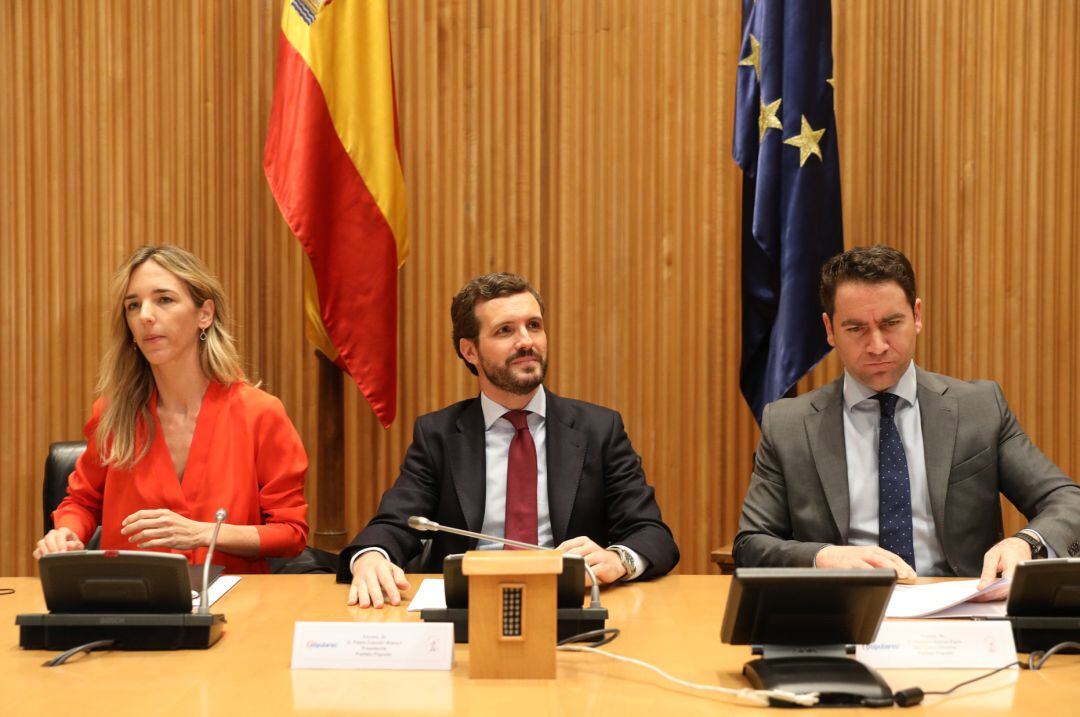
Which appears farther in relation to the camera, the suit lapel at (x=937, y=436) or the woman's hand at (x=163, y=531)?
the suit lapel at (x=937, y=436)

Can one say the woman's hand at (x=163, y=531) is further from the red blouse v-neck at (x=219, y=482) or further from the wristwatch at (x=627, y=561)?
the wristwatch at (x=627, y=561)

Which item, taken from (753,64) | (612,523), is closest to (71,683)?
(612,523)

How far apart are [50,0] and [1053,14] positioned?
12.2 ft

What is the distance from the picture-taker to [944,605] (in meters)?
1.87

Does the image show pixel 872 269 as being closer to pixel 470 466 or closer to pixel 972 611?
pixel 972 611

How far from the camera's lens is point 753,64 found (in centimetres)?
346

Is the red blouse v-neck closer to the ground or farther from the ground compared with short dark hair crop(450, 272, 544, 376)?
Result: closer to the ground

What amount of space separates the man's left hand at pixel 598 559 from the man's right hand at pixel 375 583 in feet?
1.15

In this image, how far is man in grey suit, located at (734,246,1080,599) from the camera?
244 centimetres

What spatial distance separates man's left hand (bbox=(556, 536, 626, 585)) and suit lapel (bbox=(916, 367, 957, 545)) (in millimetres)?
829

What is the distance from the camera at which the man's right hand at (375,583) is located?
2057mm

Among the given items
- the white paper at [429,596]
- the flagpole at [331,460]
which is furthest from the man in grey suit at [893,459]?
the flagpole at [331,460]

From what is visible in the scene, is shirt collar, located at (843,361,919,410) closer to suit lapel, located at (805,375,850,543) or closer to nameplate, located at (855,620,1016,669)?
suit lapel, located at (805,375,850,543)

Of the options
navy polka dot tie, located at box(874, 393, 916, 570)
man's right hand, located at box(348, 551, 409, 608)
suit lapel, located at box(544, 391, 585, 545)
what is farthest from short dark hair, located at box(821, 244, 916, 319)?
man's right hand, located at box(348, 551, 409, 608)
